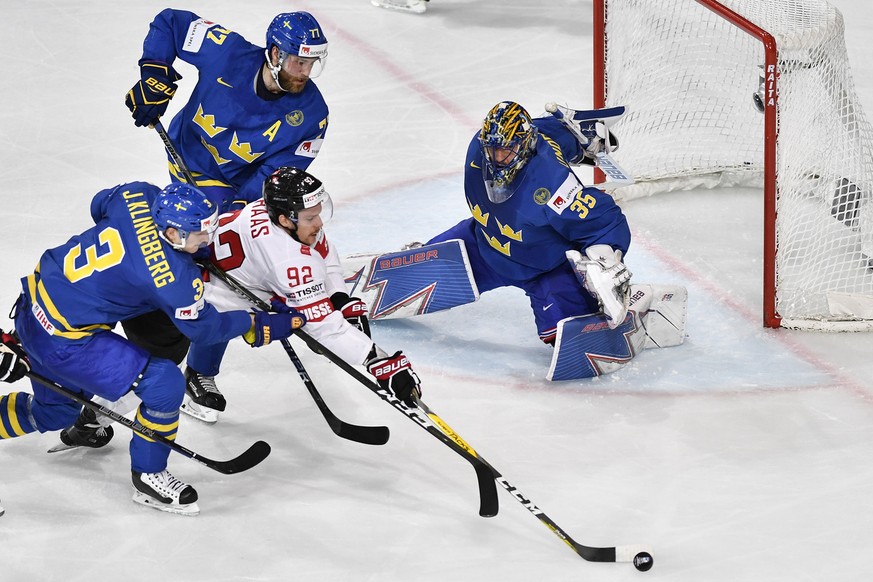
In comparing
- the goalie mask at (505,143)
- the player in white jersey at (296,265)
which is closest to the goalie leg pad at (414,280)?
the goalie mask at (505,143)

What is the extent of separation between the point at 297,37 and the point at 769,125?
169 cm

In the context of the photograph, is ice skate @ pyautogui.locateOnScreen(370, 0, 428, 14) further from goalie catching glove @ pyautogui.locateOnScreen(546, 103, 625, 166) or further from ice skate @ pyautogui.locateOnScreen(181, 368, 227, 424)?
ice skate @ pyautogui.locateOnScreen(181, 368, 227, 424)

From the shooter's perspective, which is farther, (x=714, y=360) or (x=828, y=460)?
(x=714, y=360)

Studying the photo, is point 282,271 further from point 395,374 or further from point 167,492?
point 167,492

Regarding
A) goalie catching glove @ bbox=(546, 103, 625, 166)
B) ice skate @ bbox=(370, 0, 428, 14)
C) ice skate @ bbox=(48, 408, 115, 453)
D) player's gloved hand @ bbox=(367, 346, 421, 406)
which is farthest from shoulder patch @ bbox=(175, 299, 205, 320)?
ice skate @ bbox=(370, 0, 428, 14)

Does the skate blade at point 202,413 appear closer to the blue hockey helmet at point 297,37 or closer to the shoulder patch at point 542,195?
the blue hockey helmet at point 297,37

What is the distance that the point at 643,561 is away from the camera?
11.2ft

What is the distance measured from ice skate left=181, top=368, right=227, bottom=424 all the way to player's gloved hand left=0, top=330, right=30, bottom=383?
31.1 inches

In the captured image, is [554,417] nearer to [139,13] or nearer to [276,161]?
[276,161]

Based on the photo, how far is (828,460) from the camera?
3.93m

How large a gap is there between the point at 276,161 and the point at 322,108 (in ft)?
0.82

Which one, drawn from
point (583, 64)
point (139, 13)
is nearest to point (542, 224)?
point (583, 64)

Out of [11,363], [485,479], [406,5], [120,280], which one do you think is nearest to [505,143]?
[485,479]

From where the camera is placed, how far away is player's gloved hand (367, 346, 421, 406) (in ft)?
11.9
